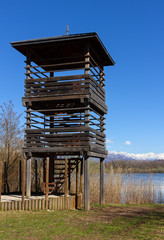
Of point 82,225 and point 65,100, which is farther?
point 65,100

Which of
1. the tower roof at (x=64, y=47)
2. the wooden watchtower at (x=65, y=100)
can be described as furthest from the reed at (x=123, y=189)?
the tower roof at (x=64, y=47)

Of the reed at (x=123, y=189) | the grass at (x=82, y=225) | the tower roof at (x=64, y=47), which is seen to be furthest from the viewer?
the reed at (x=123, y=189)

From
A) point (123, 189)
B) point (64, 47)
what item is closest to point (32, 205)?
point (123, 189)

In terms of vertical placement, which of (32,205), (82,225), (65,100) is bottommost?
(82,225)

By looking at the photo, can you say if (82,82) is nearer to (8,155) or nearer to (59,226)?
(59,226)

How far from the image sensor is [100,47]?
16.8m

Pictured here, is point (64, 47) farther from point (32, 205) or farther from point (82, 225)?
point (82, 225)

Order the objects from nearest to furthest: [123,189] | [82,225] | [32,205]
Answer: [82,225]
[32,205]
[123,189]

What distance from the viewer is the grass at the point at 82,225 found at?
32.2 ft

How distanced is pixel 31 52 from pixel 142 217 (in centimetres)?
976

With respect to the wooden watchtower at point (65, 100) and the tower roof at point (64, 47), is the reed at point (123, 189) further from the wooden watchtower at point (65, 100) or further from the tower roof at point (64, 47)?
the tower roof at point (64, 47)

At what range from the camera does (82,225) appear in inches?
451

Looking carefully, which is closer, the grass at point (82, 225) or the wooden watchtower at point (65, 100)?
the grass at point (82, 225)

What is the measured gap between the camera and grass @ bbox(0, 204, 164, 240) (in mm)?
9805
